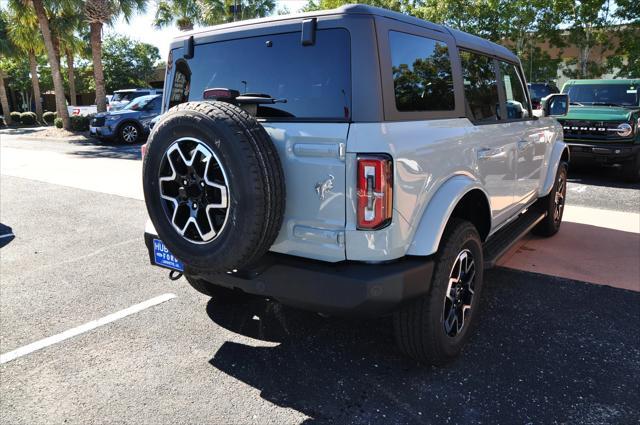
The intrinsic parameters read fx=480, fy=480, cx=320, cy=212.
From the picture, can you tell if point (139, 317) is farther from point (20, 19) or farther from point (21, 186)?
point (20, 19)

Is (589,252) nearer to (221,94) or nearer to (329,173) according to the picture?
(329,173)

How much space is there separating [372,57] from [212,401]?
1.99 metres

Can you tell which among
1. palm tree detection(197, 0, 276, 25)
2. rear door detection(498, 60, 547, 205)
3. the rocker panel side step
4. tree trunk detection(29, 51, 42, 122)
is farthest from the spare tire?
tree trunk detection(29, 51, 42, 122)

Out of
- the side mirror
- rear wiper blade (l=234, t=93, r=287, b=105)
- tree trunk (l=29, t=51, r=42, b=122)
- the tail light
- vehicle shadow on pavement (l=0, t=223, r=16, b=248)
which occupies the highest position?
tree trunk (l=29, t=51, r=42, b=122)

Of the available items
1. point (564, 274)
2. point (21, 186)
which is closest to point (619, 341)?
point (564, 274)

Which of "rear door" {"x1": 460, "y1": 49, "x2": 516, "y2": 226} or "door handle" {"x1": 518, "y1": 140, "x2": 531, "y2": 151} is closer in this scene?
"rear door" {"x1": 460, "y1": 49, "x2": 516, "y2": 226}

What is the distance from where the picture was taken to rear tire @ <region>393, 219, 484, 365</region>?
8.56 feet

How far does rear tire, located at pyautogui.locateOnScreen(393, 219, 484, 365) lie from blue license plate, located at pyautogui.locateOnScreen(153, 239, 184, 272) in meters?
1.31

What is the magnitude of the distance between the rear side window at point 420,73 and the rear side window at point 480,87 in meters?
0.27

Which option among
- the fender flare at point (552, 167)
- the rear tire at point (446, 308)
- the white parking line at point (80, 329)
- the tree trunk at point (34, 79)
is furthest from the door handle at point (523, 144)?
the tree trunk at point (34, 79)

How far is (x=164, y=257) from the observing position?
295 centimetres

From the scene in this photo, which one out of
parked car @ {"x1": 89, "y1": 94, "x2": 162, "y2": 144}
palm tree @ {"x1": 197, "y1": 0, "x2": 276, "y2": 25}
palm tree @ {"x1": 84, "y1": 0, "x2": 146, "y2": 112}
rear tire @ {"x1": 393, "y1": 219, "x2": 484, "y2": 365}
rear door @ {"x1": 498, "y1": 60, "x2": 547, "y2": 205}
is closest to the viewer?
rear tire @ {"x1": 393, "y1": 219, "x2": 484, "y2": 365}

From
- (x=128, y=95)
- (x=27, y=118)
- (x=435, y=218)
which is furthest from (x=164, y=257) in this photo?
(x=27, y=118)

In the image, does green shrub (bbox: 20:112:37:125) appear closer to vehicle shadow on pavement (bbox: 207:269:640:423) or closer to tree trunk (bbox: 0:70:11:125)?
tree trunk (bbox: 0:70:11:125)
